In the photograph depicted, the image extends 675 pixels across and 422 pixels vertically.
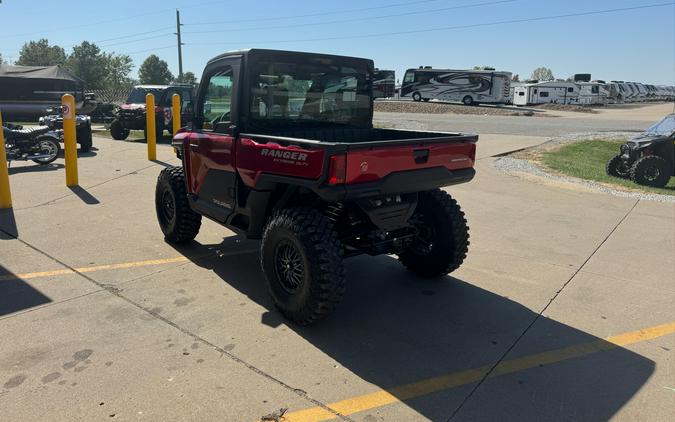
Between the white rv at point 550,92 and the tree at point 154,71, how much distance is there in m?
88.4

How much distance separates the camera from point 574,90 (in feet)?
166

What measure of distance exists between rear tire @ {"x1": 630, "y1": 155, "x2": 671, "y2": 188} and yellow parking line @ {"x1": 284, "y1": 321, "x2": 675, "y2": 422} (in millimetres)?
8175

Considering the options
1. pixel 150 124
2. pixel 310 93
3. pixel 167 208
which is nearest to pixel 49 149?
pixel 150 124

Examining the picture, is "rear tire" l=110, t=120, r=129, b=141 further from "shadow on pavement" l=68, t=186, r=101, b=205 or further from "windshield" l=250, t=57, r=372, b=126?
"windshield" l=250, t=57, r=372, b=126

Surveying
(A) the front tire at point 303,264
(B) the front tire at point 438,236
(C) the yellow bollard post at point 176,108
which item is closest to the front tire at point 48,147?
(C) the yellow bollard post at point 176,108

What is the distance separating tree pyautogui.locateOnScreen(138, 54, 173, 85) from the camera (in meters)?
116

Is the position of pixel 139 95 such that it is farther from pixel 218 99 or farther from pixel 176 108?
pixel 218 99

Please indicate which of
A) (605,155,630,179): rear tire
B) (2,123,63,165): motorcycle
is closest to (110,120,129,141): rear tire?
(2,123,63,165): motorcycle

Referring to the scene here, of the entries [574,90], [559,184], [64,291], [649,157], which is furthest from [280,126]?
[574,90]

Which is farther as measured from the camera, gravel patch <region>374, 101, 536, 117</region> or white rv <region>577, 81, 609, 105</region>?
white rv <region>577, 81, 609, 105</region>

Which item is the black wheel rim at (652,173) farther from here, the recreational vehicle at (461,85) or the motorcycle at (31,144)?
the recreational vehicle at (461,85)

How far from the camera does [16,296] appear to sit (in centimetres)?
430

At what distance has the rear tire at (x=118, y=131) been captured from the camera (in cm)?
1700

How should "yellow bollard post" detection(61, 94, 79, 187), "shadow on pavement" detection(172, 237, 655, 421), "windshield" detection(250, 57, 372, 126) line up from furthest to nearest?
"yellow bollard post" detection(61, 94, 79, 187)
"windshield" detection(250, 57, 372, 126)
"shadow on pavement" detection(172, 237, 655, 421)
